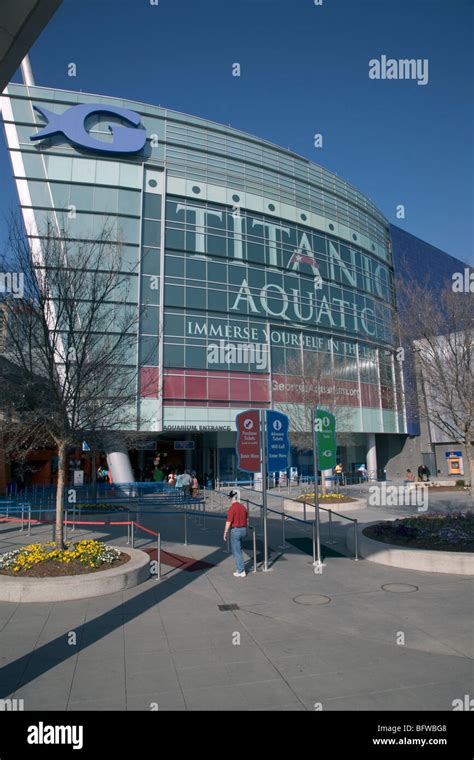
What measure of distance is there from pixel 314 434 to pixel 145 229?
27.3m

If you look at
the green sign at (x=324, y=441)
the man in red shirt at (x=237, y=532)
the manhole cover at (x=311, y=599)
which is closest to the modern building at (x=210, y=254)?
the green sign at (x=324, y=441)

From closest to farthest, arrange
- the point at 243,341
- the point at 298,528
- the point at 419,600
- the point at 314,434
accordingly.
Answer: the point at 419,600, the point at 314,434, the point at 298,528, the point at 243,341

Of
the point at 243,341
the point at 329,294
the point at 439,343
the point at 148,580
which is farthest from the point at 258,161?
the point at 148,580

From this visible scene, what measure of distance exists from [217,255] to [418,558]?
29864 millimetres

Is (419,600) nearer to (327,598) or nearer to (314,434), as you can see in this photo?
(327,598)

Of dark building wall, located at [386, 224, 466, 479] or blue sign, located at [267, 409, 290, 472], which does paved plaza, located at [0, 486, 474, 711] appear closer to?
blue sign, located at [267, 409, 290, 472]

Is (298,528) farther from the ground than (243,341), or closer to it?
closer to it

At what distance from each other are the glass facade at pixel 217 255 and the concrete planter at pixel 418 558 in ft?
55.3

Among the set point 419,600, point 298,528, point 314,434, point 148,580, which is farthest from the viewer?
point 298,528

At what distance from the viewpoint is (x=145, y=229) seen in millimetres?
34719

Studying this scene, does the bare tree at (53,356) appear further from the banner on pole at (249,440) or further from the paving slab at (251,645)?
the paving slab at (251,645)

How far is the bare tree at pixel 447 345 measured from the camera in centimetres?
1408

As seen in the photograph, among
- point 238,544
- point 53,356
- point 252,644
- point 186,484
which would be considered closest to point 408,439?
point 186,484

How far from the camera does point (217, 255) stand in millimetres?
36844
